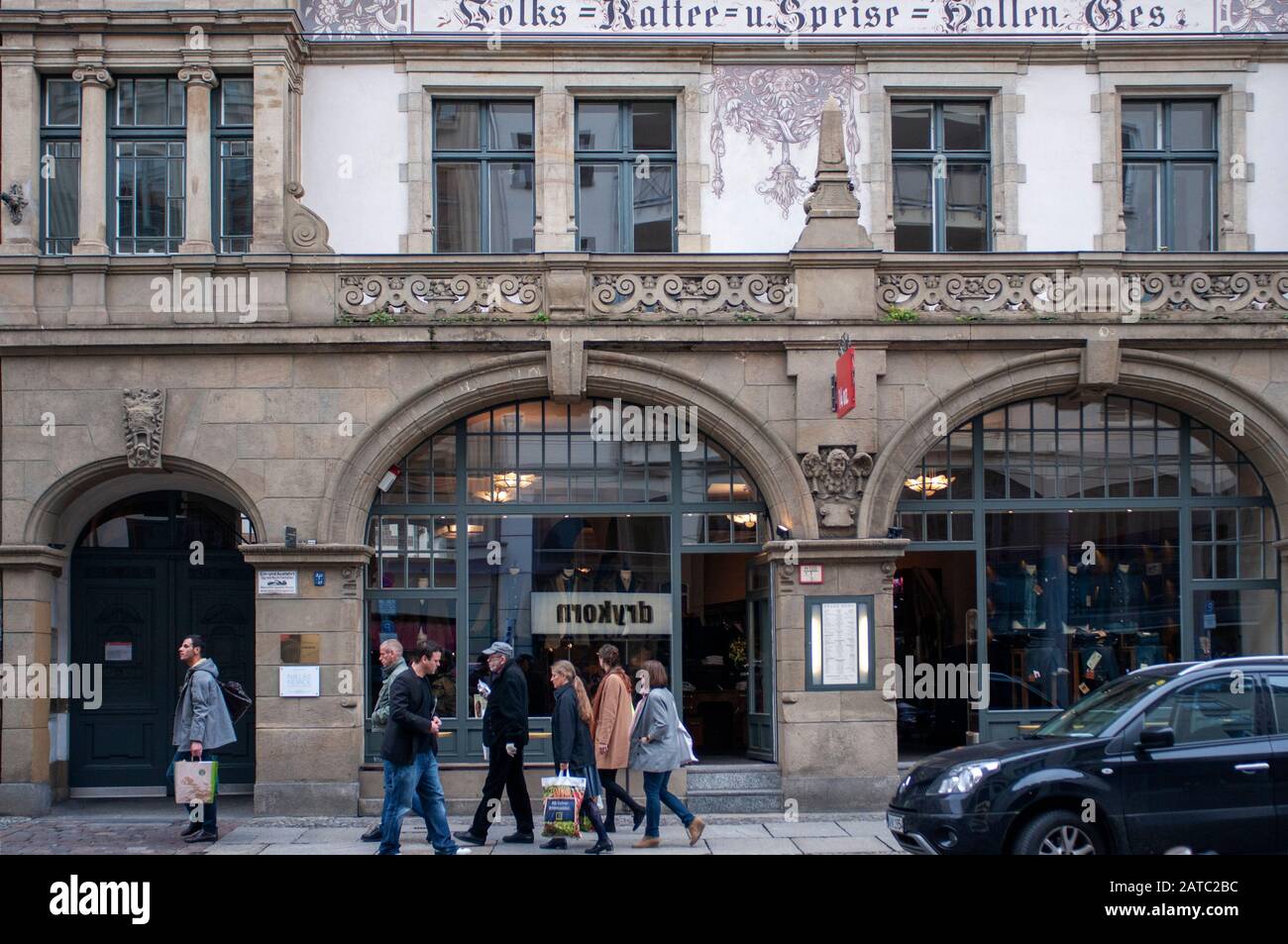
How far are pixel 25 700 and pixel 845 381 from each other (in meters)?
9.09

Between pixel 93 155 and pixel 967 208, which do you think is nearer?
pixel 93 155

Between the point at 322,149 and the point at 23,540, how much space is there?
5.35 m

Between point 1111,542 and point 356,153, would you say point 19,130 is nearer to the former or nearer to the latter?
point 356,153

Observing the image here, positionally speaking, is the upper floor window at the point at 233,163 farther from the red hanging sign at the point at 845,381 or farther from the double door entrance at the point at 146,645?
the red hanging sign at the point at 845,381

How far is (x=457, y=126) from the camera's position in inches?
634

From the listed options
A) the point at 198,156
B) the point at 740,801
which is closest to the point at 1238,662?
the point at 740,801

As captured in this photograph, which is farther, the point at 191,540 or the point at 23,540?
the point at 191,540

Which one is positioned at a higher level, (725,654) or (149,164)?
(149,164)

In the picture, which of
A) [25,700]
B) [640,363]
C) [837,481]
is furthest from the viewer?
[640,363]

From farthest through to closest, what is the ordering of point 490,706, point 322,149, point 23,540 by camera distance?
point 322,149, point 23,540, point 490,706

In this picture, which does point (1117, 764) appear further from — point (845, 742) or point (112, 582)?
point (112, 582)
